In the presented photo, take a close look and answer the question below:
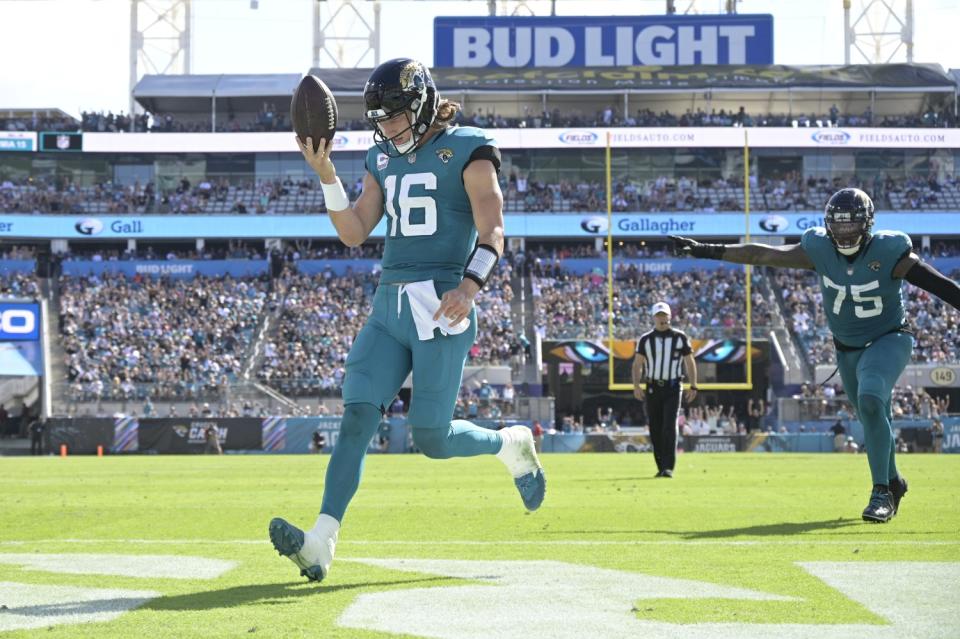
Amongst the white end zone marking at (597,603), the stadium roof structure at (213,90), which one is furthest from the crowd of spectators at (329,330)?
the white end zone marking at (597,603)

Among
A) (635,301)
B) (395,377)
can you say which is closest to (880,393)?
(395,377)

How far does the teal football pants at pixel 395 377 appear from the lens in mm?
5809

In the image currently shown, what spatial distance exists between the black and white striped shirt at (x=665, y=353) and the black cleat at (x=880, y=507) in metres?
6.03

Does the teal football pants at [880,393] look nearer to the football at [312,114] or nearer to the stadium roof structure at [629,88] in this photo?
the football at [312,114]

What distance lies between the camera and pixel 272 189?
54.8 metres

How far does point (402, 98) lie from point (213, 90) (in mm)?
53855

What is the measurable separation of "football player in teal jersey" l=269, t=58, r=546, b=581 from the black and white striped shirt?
333 inches

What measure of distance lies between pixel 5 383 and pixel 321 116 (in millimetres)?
35735

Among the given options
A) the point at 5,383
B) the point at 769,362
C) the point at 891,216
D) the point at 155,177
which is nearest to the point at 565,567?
the point at 5,383

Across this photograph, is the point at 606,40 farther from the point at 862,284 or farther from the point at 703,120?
the point at 862,284

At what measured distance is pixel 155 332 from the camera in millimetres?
44625

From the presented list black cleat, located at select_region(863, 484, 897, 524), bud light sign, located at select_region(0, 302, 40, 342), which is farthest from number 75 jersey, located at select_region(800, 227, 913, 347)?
bud light sign, located at select_region(0, 302, 40, 342)

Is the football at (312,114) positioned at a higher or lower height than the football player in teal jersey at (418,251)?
higher

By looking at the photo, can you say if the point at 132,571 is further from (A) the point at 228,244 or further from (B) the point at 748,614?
(A) the point at 228,244
